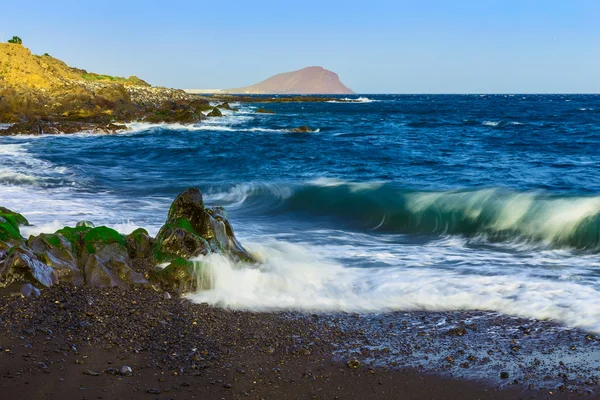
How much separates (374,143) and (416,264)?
75.5ft

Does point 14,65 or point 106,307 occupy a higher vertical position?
point 14,65

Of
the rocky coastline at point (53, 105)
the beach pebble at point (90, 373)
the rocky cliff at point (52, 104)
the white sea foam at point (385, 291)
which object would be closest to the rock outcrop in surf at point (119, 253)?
the white sea foam at point (385, 291)

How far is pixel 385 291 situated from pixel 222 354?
2676 mm

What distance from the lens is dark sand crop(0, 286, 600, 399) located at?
4230mm

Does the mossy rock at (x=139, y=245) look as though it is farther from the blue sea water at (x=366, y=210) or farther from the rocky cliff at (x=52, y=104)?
the rocky cliff at (x=52, y=104)

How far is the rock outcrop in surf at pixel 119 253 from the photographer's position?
6.18m

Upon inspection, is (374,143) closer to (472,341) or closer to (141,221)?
(141,221)

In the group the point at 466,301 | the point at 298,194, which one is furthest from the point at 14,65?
the point at 466,301

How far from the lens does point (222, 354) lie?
4.82m

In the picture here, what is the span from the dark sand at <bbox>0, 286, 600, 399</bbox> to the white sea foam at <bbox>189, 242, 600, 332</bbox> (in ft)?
1.21

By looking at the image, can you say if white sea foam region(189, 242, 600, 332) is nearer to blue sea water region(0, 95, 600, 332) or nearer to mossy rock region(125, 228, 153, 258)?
blue sea water region(0, 95, 600, 332)

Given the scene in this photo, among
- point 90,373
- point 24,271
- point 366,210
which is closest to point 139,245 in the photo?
point 24,271

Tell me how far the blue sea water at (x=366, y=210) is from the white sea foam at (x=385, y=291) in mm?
22

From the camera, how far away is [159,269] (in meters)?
6.80
